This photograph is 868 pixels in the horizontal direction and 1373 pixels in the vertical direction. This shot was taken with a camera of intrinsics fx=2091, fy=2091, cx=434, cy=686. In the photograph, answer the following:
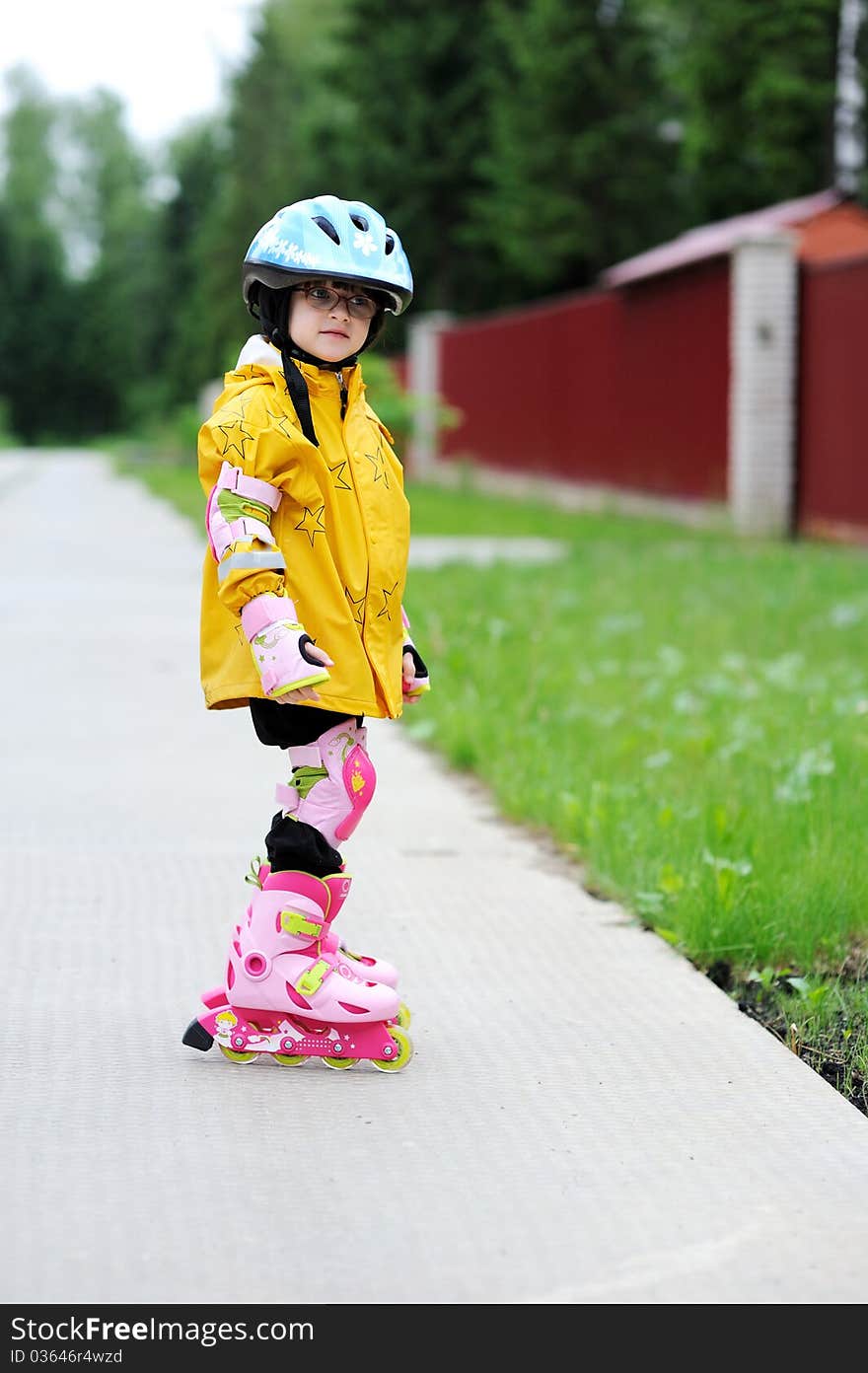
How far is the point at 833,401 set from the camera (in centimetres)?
1744

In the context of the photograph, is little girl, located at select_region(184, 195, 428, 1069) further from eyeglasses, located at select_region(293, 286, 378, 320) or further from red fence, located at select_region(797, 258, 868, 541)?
red fence, located at select_region(797, 258, 868, 541)

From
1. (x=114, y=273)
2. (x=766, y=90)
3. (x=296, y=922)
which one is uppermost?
(x=114, y=273)

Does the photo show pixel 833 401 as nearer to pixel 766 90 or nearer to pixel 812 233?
pixel 812 233

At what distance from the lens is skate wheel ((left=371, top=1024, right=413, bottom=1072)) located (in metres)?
3.89

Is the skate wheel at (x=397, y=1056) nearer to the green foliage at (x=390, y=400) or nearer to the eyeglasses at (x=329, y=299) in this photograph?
the eyeglasses at (x=329, y=299)

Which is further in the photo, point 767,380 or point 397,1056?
point 767,380

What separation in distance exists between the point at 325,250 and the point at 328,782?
0.95 m

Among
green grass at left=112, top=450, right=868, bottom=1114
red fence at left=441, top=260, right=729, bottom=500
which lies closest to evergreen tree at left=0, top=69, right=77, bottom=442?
red fence at left=441, top=260, right=729, bottom=500

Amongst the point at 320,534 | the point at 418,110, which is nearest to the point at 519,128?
the point at 418,110

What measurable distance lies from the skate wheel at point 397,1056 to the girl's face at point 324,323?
1.26 meters

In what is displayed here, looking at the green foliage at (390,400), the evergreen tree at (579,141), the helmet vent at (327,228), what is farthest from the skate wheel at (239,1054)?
the evergreen tree at (579,141)

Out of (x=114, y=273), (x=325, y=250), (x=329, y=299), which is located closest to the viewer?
(x=325, y=250)
